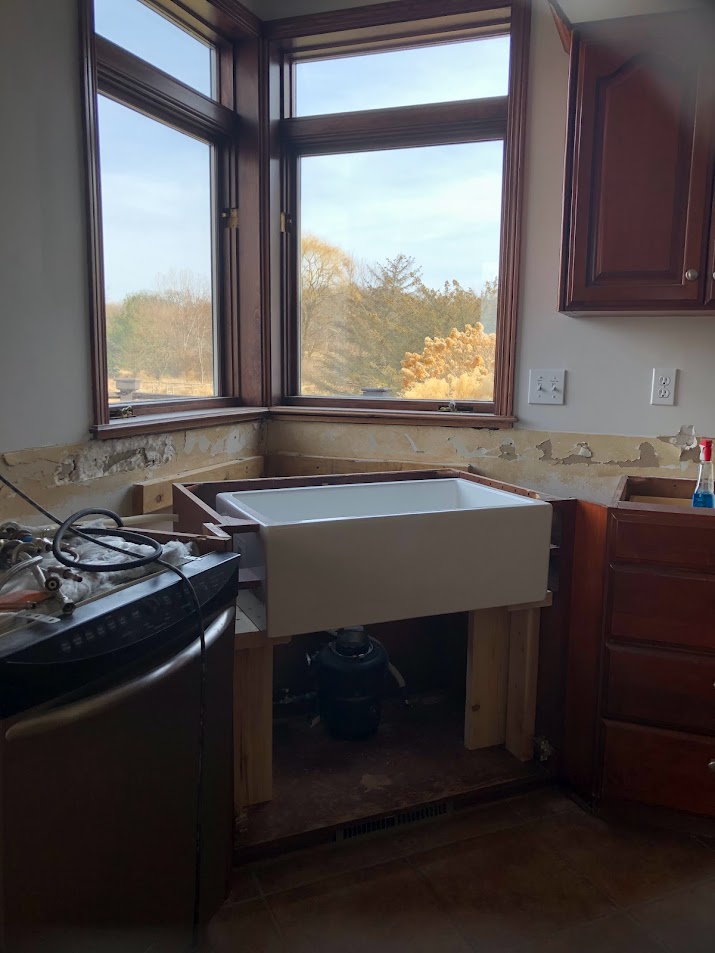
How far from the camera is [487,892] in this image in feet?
5.06

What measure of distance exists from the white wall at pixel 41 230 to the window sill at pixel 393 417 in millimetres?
835

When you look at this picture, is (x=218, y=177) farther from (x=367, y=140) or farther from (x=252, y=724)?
(x=252, y=724)

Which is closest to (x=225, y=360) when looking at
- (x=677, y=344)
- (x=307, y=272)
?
(x=307, y=272)

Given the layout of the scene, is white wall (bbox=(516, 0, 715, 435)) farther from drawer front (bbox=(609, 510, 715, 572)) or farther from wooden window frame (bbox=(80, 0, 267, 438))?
wooden window frame (bbox=(80, 0, 267, 438))

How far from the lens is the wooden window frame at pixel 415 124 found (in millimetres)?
2166

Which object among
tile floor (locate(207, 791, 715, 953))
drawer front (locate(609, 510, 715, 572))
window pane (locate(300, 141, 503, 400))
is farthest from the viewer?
window pane (locate(300, 141, 503, 400))

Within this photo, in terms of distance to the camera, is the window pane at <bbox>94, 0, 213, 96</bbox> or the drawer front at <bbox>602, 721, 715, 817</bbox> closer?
the drawer front at <bbox>602, 721, 715, 817</bbox>

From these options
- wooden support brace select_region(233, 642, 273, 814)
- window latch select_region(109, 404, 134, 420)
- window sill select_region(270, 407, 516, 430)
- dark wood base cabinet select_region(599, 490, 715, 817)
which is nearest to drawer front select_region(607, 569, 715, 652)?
dark wood base cabinet select_region(599, 490, 715, 817)

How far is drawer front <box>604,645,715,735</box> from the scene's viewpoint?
169 cm

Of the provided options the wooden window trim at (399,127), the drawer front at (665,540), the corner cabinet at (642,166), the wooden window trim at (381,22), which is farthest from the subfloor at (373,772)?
the wooden window trim at (381,22)

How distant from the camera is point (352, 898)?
152 cm

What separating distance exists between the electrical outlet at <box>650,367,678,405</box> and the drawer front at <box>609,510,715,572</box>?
22.7 inches

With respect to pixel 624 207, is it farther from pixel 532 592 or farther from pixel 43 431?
pixel 43 431

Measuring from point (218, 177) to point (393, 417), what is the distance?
1.00 metres
